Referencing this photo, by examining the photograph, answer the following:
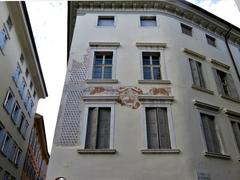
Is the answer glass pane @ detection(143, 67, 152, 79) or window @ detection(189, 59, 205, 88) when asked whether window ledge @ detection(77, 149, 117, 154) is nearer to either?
glass pane @ detection(143, 67, 152, 79)

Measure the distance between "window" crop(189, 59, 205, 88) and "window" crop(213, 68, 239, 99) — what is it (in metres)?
1.02

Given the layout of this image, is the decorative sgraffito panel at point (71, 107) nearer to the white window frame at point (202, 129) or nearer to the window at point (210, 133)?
the white window frame at point (202, 129)

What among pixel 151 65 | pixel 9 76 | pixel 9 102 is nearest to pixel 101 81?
pixel 151 65

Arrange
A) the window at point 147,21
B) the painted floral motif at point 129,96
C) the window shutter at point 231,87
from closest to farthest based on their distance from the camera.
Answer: the painted floral motif at point 129,96, the window shutter at point 231,87, the window at point 147,21

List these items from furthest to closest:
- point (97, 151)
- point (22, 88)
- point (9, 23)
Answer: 1. point (22, 88)
2. point (9, 23)
3. point (97, 151)

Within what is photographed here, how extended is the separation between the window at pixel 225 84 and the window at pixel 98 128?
660cm

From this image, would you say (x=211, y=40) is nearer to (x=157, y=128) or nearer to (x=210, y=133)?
(x=210, y=133)

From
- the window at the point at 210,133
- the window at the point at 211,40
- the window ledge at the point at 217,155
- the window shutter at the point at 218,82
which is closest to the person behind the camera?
the window ledge at the point at 217,155

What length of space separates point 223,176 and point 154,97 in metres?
4.34

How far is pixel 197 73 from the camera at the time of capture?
11875mm

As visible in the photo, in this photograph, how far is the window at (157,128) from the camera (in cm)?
902

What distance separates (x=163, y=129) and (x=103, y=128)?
2649mm

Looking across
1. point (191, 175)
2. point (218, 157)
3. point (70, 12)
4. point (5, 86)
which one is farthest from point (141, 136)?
point (5, 86)

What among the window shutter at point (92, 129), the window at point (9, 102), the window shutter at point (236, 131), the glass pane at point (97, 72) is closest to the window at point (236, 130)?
the window shutter at point (236, 131)
